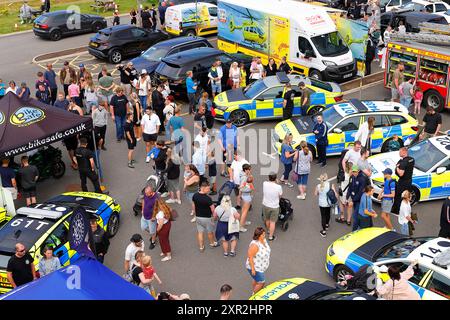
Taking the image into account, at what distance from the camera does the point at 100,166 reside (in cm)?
1634

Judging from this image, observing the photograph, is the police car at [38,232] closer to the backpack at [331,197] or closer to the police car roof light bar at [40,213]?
the police car roof light bar at [40,213]

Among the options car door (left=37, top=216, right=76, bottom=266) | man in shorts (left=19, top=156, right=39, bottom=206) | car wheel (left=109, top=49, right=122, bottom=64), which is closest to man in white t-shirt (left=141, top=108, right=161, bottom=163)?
man in shorts (left=19, top=156, right=39, bottom=206)

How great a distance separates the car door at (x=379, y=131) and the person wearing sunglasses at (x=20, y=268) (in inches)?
366

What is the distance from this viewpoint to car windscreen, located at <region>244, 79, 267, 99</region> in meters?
18.3

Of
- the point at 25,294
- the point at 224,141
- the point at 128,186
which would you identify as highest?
the point at 25,294

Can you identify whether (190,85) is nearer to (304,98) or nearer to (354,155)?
(304,98)

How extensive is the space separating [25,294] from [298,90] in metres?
12.0

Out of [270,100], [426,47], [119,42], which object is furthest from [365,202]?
[119,42]

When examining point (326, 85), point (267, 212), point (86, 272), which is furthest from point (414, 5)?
point (86, 272)

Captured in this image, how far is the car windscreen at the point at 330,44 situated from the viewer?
21.3 m

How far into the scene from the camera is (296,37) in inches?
846

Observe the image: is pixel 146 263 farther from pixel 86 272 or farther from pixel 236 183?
pixel 236 183

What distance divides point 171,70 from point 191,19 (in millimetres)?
7716

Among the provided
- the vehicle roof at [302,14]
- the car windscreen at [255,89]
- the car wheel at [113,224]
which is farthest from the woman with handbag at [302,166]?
the vehicle roof at [302,14]
